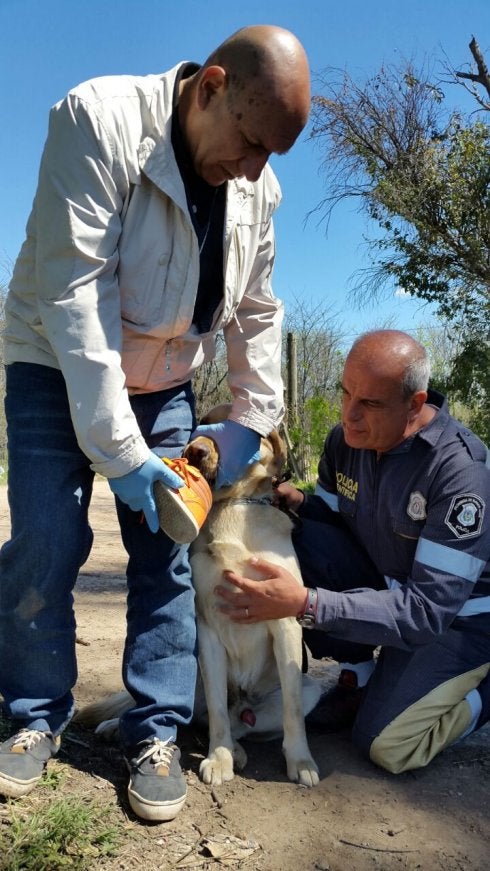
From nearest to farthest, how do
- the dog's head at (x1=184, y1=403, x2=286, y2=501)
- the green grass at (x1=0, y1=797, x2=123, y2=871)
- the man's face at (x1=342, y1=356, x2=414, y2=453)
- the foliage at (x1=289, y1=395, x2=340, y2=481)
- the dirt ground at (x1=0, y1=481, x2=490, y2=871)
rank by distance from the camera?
the green grass at (x1=0, y1=797, x2=123, y2=871) → the dirt ground at (x1=0, y1=481, x2=490, y2=871) → the man's face at (x1=342, y1=356, x2=414, y2=453) → the dog's head at (x1=184, y1=403, x2=286, y2=501) → the foliage at (x1=289, y1=395, x2=340, y2=481)

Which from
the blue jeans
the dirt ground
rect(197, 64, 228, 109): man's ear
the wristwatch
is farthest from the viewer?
the wristwatch

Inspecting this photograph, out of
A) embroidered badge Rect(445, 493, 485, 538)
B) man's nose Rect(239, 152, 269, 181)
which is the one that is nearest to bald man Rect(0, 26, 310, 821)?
man's nose Rect(239, 152, 269, 181)

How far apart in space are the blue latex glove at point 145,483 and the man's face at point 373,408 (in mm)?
931

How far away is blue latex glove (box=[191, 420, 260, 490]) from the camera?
2.69 metres

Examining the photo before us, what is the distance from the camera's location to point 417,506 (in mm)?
2834

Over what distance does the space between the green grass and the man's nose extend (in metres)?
1.89

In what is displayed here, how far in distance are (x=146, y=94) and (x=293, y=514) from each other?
72.4 inches

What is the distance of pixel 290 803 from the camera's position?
2.48 meters

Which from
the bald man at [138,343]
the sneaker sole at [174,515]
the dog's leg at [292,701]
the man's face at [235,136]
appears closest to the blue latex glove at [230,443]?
the bald man at [138,343]

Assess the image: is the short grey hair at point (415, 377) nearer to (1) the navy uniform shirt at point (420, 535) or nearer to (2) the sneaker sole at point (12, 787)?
(1) the navy uniform shirt at point (420, 535)

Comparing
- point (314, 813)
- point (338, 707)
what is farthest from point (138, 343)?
point (338, 707)

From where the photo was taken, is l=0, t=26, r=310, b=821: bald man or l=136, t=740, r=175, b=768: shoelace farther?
l=136, t=740, r=175, b=768: shoelace

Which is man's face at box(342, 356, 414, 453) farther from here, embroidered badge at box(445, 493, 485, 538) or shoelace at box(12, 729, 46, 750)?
Answer: shoelace at box(12, 729, 46, 750)

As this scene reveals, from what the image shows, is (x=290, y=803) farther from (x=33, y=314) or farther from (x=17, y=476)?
(x=33, y=314)
